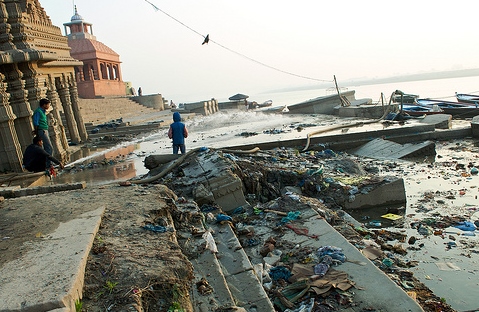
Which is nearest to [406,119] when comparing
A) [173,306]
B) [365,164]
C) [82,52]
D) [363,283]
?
[365,164]

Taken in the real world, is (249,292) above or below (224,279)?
below

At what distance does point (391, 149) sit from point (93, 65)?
25887 mm

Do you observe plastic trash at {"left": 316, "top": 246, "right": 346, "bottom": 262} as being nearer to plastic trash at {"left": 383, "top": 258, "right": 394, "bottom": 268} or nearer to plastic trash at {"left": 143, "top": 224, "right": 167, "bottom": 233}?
plastic trash at {"left": 383, "top": 258, "right": 394, "bottom": 268}

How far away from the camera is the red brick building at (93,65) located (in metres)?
28.3

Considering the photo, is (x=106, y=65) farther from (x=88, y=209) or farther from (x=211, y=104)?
(x=88, y=209)

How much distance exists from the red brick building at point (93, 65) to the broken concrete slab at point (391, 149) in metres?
23.1

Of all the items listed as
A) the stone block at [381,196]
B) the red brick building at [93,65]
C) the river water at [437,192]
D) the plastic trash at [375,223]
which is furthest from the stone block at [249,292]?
the red brick building at [93,65]

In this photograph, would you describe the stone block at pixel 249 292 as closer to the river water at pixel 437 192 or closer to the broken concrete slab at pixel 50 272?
the broken concrete slab at pixel 50 272

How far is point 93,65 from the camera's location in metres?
29.5

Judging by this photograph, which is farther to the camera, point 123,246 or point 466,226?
point 466,226

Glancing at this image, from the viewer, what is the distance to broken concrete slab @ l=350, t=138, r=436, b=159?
9.62 m

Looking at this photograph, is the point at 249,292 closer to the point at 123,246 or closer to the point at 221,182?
the point at 123,246

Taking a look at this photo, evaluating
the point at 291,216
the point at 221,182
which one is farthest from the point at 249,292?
the point at 221,182

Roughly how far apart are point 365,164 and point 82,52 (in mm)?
26971
